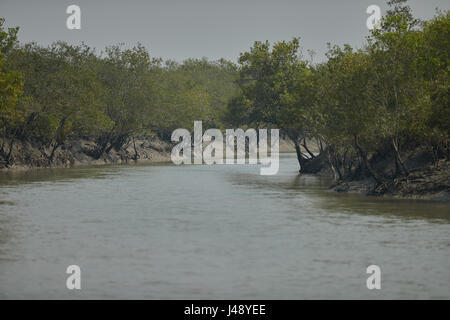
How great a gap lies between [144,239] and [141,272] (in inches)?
227

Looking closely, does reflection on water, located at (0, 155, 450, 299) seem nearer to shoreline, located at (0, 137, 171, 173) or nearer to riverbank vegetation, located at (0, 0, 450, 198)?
riverbank vegetation, located at (0, 0, 450, 198)

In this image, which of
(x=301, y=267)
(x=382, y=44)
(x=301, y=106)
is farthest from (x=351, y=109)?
(x=301, y=267)

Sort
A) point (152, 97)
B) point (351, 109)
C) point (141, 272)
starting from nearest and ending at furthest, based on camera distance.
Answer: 1. point (141, 272)
2. point (351, 109)
3. point (152, 97)

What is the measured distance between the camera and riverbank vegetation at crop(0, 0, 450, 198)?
1459 inches

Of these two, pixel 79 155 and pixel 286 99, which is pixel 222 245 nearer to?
pixel 286 99

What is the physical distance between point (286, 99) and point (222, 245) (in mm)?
42893

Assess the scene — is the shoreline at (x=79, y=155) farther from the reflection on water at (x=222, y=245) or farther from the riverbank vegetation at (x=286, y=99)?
the reflection on water at (x=222, y=245)

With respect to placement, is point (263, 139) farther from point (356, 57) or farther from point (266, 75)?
point (356, 57)

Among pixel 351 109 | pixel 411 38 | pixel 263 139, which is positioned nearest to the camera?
pixel 411 38

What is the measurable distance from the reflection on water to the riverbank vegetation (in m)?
4.83

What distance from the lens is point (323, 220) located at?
28500mm

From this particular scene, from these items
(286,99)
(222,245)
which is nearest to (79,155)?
(286,99)

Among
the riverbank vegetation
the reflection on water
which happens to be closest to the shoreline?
the riverbank vegetation
